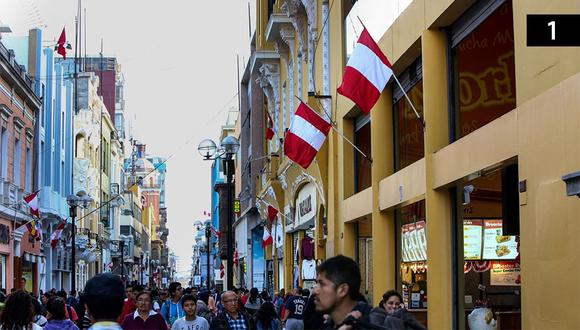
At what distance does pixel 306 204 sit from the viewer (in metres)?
32.2

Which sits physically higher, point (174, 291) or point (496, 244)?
point (496, 244)

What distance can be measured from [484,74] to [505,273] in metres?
4.13

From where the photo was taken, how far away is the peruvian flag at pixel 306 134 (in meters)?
22.1

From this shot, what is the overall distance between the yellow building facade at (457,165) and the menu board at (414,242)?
5cm

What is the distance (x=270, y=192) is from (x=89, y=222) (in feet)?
91.6

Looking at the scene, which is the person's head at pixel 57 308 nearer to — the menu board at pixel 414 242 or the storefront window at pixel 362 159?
the menu board at pixel 414 242

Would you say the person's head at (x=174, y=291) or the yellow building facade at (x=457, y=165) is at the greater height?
the yellow building facade at (x=457, y=165)

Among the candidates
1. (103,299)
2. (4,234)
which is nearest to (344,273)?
(103,299)

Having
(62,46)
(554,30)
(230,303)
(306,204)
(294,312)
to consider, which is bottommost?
(294,312)

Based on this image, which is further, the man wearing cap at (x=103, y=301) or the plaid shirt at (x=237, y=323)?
the plaid shirt at (x=237, y=323)

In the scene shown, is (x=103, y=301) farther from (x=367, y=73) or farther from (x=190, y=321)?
(x=367, y=73)

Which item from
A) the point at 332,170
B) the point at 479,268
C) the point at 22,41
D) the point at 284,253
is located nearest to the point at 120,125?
the point at 22,41

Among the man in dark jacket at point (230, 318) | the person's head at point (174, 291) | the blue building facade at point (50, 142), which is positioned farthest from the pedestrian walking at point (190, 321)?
the blue building facade at point (50, 142)

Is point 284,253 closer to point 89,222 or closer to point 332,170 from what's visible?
point 332,170
